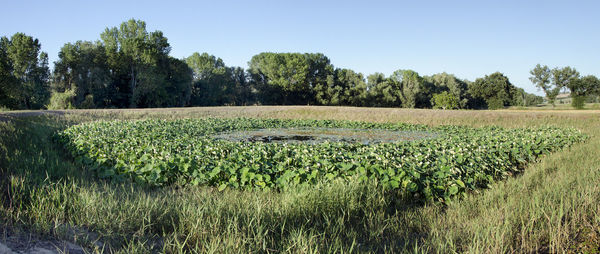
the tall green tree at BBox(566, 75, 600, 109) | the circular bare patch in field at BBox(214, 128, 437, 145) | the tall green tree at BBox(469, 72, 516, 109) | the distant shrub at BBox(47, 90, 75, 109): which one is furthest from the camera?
the tall green tree at BBox(469, 72, 516, 109)

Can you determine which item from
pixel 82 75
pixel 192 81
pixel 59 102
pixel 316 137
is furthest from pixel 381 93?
pixel 316 137

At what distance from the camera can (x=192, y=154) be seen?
696cm

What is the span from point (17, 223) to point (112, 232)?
889 mm

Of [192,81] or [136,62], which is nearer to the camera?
[136,62]

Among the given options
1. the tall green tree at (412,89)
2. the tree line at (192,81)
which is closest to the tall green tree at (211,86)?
the tree line at (192,81)

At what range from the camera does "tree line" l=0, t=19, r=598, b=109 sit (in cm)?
3366

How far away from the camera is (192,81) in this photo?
167ft

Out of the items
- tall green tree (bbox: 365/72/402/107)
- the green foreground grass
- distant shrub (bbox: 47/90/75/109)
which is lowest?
the green foreground grass

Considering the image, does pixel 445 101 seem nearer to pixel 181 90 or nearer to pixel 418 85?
pixel 418 85

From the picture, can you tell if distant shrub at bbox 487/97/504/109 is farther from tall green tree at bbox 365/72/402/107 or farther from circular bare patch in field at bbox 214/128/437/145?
circular bare patch in field at bbox 214/128/437/145

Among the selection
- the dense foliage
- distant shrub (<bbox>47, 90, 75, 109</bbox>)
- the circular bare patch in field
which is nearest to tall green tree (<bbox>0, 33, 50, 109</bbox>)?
distant shrub (<bbox>47, 90, 75, 109</bbox>)

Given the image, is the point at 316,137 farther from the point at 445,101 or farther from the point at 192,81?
the point at 445,101

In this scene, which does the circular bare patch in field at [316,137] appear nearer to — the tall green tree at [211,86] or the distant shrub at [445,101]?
the tall green tree at [211,86]

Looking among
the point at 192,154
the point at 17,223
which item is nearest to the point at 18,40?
the point at 192,154
